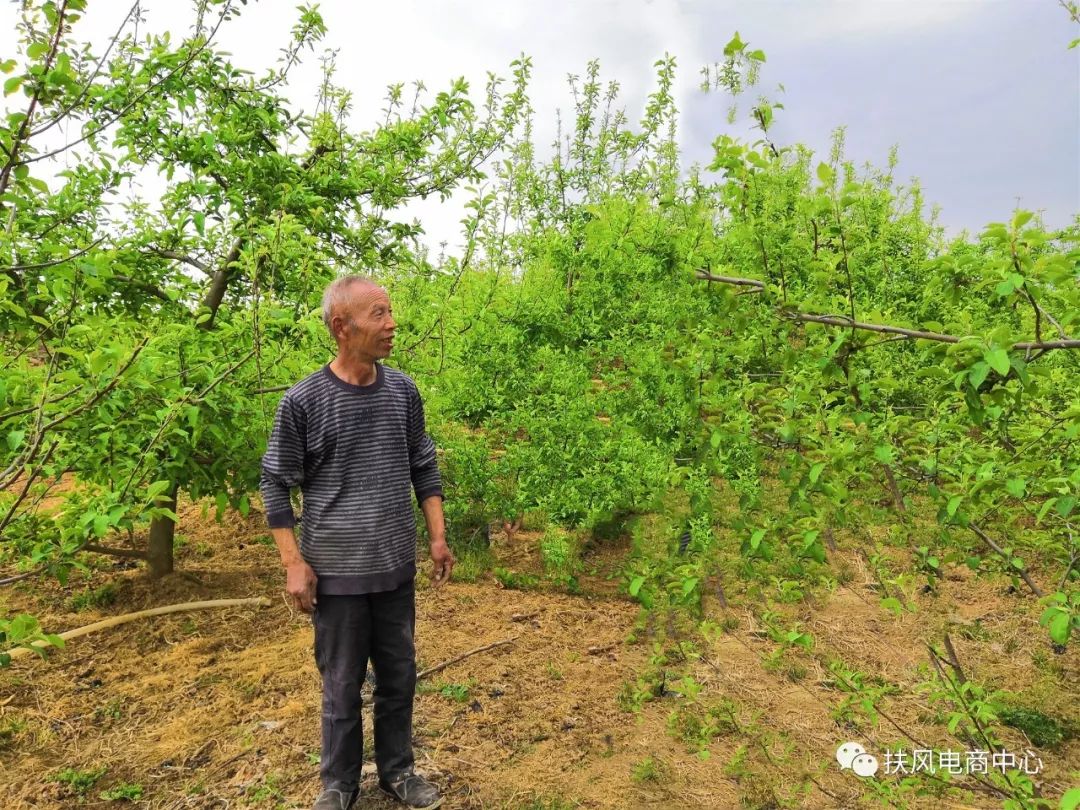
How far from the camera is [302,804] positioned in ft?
9.80

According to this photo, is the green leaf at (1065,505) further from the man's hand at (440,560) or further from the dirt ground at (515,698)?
the man's hand at (440,560)

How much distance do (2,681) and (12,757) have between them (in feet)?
2.62

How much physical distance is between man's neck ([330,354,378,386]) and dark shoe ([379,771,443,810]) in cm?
161

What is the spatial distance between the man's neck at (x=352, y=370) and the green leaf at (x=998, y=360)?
2037mm

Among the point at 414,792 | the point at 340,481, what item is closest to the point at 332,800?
the point at 414,792

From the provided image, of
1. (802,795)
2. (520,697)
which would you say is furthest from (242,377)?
(802,795)

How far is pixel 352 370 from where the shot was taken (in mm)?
2816

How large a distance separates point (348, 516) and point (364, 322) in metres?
0.73

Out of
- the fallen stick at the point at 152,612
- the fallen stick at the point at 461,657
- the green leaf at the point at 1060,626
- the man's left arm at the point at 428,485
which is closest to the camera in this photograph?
the green leaf at the point at 1060,626

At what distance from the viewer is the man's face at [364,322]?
2.70 meters

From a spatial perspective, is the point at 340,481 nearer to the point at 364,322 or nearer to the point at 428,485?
the point at 428,485

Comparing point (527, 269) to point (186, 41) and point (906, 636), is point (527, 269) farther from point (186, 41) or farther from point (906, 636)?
point (906, 636)

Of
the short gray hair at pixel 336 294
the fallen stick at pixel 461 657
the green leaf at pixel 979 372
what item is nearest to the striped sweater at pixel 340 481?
the short gray hair at pixel 336 294

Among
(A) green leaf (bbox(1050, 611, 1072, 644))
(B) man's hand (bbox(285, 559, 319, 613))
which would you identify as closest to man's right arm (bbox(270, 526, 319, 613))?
(B) man's hand (bbox(285, 559, 319, 613))
